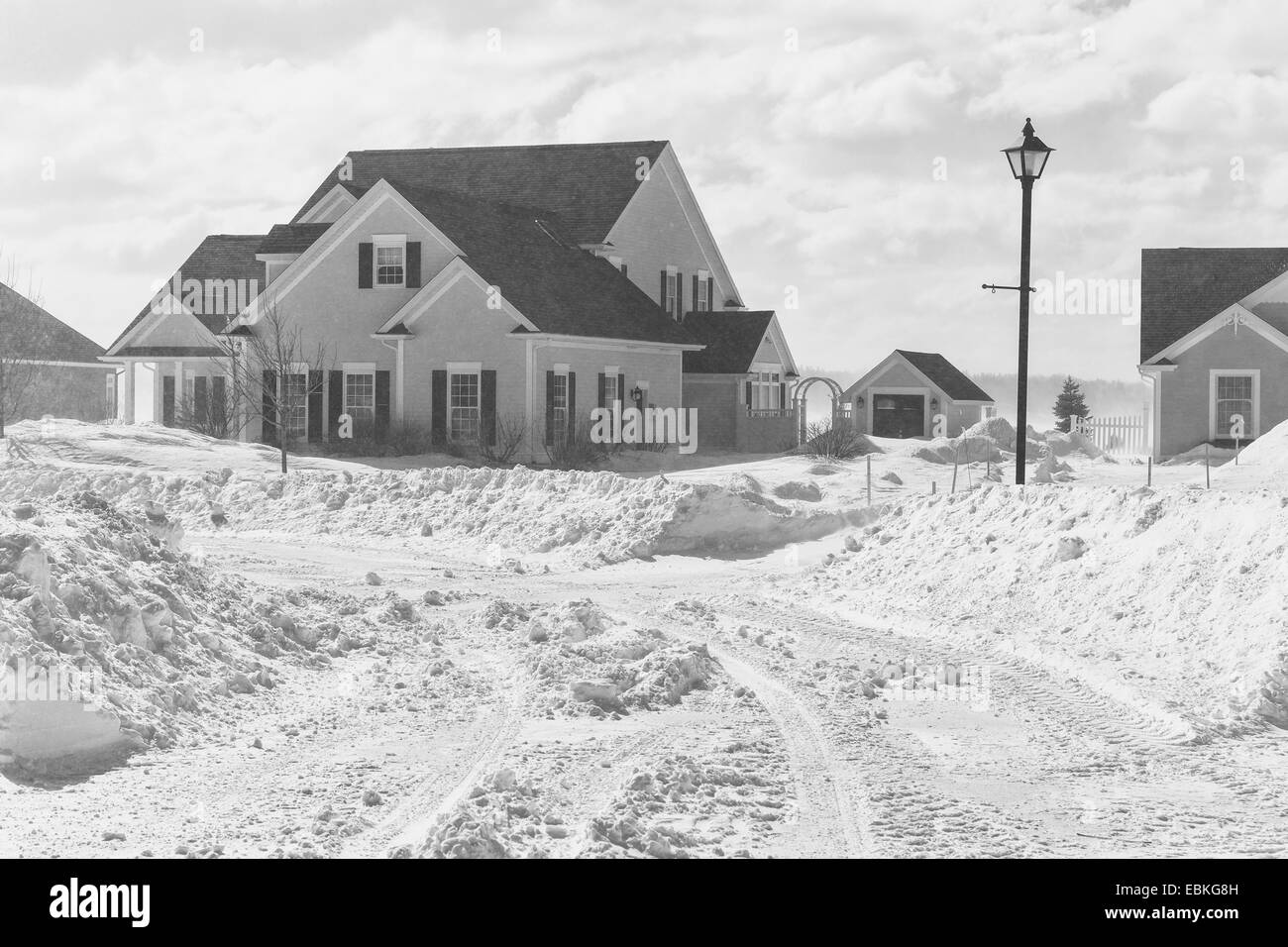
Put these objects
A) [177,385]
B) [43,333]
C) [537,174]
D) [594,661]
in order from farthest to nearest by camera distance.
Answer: [43,333]
[537,174]
[177,385]
[594,661]

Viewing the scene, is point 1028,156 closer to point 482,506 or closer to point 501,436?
point 482,506

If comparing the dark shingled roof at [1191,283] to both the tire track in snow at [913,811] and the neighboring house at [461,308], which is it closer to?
the neighboring house at [461,308]

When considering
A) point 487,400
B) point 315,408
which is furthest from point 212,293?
point 487,400

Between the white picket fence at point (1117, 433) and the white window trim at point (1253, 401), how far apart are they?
4.91 meters

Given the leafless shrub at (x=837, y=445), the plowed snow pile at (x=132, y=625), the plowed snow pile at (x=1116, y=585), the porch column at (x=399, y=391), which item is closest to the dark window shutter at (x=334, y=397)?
the porch column at (x=399, y=391)

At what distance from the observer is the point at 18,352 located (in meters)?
44.8

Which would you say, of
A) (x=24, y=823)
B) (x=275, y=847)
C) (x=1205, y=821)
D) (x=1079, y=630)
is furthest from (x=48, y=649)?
(x=1079, y=630)

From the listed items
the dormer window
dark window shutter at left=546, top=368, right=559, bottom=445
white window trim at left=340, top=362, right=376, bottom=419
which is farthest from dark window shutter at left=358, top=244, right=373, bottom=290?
dark window shutter at left=546, top=368, right=559, bottom=445

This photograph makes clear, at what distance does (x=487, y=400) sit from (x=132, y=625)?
23556mm

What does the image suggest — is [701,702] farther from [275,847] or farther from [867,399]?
[867,399]

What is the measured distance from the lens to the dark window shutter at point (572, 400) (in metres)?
36.0

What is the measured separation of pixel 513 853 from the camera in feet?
26.0

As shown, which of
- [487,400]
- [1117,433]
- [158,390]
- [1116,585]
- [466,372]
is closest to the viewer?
[1116,585]
